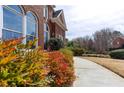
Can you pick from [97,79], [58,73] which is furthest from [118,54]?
[58,73]

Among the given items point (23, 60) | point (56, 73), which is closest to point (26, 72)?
point (23, 60)

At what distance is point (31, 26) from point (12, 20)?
4023mm

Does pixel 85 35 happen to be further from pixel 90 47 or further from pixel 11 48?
pixel 11 48

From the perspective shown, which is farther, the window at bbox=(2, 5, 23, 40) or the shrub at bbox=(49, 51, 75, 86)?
the window at bbox=(2, 5, 23, 40)

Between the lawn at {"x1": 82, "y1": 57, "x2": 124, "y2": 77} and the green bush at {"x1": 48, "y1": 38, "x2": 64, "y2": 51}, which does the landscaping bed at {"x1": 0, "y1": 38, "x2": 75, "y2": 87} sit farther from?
the green bush at {"x1": 48, "y1": 38, "x2": 64, "y2": 51}

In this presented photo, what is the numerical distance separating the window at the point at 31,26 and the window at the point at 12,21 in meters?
1.34

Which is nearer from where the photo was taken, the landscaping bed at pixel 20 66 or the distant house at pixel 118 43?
the landscaping bed at pixel 20 66

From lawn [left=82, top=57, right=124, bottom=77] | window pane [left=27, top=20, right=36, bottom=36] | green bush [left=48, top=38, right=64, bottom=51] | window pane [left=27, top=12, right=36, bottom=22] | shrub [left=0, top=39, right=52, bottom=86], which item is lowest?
lawn [left=82, top=57, right=124, bottom=77]

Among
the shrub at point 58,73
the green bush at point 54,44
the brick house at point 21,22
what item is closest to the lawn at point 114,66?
the green bush at point 54,44

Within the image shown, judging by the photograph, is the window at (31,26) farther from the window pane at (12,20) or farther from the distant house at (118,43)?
the distant house at (118,43)

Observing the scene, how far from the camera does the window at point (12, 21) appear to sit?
1274cm

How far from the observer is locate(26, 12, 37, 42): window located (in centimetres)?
1694

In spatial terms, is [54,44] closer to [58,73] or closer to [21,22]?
[21,22]

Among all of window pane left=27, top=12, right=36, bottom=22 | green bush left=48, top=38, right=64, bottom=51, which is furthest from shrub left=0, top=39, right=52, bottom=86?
green bush left=48, top=38, right=64, bottom=51
